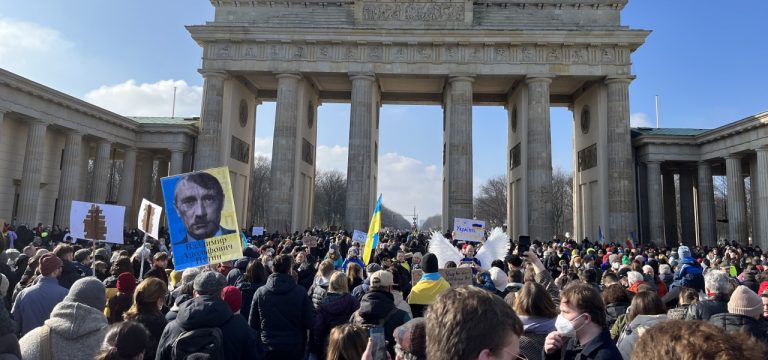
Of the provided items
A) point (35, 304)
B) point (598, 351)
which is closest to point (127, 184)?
point (35, 304)

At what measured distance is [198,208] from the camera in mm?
8047

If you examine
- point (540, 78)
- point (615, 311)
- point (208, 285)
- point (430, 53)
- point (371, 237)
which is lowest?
point (615, 311)

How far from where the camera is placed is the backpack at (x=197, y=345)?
12.7ft

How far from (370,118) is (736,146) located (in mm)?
25168

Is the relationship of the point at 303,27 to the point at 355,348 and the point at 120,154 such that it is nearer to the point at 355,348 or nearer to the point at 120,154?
the point at 120,154

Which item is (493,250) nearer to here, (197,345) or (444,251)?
(444,251)

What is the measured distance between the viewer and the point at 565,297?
358cm

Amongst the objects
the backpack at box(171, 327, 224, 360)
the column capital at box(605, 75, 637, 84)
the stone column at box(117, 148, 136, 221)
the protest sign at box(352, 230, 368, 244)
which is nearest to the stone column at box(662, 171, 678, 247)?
the column capital at box(605, 75, 637, 84)

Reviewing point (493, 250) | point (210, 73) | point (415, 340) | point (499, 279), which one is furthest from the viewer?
point (210, 73)

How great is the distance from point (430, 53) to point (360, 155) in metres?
9.20

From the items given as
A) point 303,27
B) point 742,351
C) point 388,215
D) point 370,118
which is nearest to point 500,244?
point 742,351

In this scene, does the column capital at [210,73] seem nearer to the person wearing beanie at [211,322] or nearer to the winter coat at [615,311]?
the person wearing beanie at [211,322]

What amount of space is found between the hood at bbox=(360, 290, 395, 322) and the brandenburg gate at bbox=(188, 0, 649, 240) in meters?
29.1

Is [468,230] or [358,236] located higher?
[468,230]
